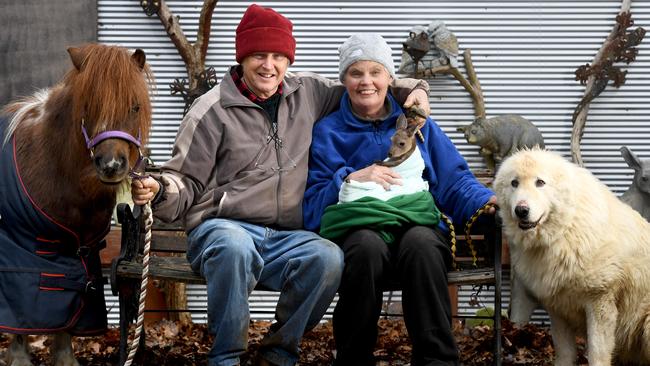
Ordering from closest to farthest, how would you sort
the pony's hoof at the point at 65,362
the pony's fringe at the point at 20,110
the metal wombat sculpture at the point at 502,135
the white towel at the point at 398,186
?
the white towel at the point at 398,186, the pony's fringe at the point at 20,110, the pony's hoof at the point at 65,362, the metal wombat sculpture at the point at 502,135

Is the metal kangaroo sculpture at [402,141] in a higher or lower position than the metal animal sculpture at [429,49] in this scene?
lower

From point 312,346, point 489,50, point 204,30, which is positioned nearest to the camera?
point 312,346

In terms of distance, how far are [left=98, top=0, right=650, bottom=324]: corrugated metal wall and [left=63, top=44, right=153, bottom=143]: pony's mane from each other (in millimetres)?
2553

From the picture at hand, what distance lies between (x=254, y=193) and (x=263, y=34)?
0.83 metres

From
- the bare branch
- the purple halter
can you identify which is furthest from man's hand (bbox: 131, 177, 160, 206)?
the bare branch

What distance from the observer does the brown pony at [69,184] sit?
4.50 metres

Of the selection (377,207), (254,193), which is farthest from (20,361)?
(377,207)

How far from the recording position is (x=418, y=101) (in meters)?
5.04

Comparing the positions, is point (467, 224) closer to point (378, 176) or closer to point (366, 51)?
point (378, 176)

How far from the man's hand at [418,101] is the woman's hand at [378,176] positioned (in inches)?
16.3

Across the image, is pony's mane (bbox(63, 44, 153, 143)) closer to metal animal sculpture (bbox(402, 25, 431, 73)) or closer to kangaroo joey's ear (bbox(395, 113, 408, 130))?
kangaroo joey's ear (bbox(395, 113, 408, 130))

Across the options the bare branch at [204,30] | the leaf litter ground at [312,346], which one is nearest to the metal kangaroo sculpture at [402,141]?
the leaf litter ground at [312,346]

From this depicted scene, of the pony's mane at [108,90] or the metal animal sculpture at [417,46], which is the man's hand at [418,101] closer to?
the pony's mane at [108,90]

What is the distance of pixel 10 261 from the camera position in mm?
4672
